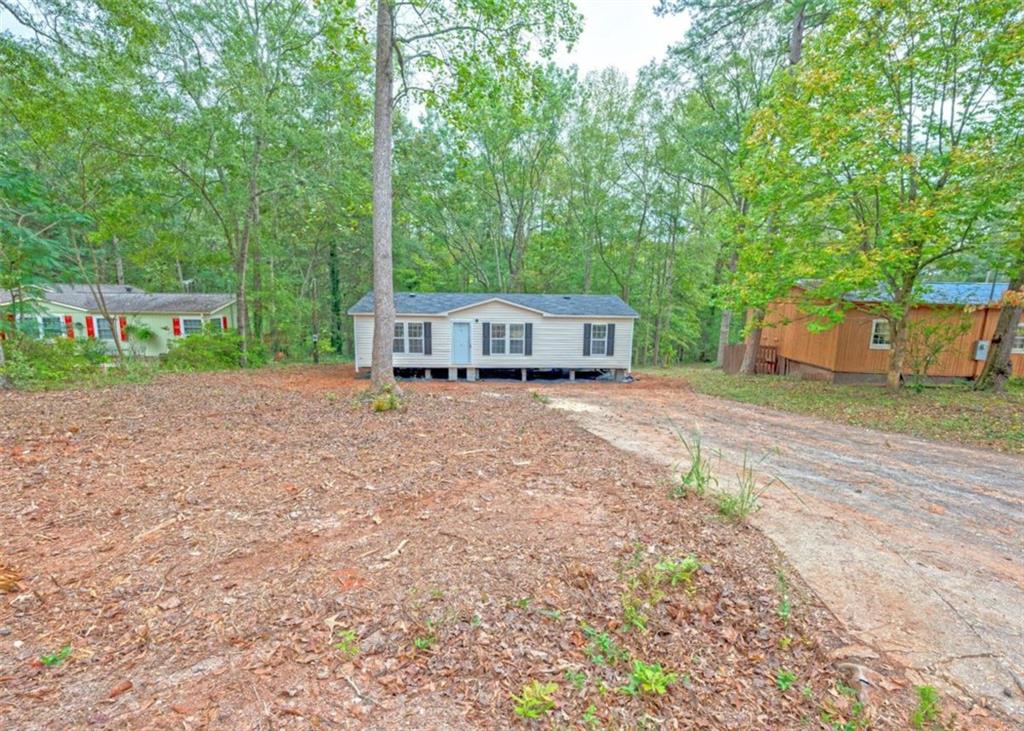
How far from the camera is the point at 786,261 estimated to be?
9555 mm

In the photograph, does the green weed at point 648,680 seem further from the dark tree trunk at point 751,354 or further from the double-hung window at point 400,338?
the dark tree trunk at point 751,354

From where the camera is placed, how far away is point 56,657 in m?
2.06

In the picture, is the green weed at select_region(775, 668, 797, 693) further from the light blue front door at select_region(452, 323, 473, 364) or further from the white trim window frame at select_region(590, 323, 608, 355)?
the white trim window frame at select_region(590, 323, 608, 355)

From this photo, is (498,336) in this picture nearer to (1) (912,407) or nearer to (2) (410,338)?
(2) (410,338)

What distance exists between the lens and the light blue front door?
1426cm

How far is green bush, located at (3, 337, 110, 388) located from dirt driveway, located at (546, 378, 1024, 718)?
33.1 feet

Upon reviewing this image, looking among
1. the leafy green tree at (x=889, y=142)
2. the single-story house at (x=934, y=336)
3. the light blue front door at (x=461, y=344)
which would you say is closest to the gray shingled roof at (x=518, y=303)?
the light blue front door at (x=461, y=344)

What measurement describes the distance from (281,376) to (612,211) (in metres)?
15.4

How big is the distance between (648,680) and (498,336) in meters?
12.7

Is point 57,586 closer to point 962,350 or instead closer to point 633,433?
point 633,433

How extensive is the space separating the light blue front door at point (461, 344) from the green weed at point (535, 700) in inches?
496

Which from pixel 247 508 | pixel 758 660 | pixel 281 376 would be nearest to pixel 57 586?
pixel 247 508

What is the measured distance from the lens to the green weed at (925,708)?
6.25ft

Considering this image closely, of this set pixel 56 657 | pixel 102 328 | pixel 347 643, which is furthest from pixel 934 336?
pixel 102 328
